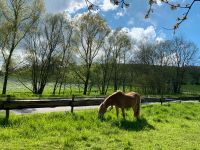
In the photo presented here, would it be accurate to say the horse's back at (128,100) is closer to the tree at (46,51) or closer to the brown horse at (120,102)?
the brown horse at (120,102)

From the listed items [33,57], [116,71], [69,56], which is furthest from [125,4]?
[116,71]

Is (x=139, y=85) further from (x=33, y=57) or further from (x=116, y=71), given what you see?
(x=33, y=57)

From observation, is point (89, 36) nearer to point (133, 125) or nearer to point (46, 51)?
point (46, 51)

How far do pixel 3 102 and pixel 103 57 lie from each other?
54.9 metres

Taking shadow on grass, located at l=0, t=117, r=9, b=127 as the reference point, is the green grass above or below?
below

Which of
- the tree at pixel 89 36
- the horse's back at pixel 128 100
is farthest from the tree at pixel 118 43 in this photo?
the horse's back at pixel 128 100

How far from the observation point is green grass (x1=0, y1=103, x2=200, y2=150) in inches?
462

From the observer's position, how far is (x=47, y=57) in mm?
60344

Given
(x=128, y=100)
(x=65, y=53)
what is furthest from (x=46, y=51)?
(x=128, y=100)

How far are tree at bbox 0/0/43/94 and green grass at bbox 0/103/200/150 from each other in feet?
86.4

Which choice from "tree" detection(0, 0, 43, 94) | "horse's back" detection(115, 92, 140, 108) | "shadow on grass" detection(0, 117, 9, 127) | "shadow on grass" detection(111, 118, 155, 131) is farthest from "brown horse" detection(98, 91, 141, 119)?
"tree" detection(0, 0, 43, 94)

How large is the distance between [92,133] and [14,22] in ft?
102

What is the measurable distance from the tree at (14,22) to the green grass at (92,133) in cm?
2634

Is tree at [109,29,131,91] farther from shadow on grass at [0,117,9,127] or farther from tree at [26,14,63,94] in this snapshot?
shadow on grass at [0,117,9,127]
